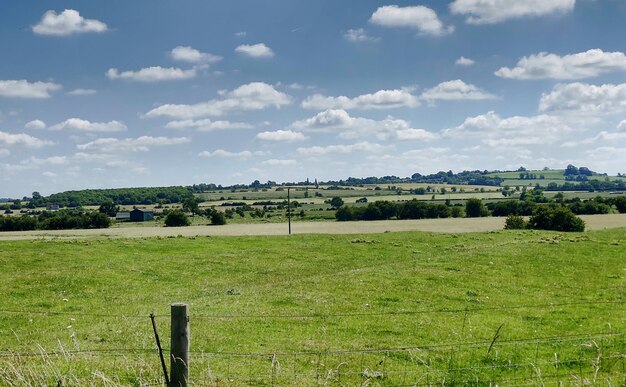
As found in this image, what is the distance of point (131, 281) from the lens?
36219mm

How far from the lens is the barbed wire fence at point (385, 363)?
13.3m

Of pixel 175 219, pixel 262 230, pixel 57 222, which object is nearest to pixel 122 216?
pixel 57 222

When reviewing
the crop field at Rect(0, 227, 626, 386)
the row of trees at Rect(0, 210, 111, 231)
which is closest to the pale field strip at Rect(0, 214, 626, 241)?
the row of trees at Rect(0, 210, 111, 231)

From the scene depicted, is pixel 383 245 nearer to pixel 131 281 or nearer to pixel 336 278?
pixel 336 278

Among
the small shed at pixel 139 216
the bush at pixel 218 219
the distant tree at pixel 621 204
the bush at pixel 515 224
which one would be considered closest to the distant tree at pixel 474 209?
the distant tree at pixel 621 204

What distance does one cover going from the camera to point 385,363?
53.1 ft

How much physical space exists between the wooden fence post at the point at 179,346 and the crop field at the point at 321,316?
3.60 feet

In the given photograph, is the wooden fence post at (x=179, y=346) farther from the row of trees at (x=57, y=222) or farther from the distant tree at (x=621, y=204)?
the distant tree at (x=621, y=204)

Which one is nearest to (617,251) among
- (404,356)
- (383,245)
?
(383,245)

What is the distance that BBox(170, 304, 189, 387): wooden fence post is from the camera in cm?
898

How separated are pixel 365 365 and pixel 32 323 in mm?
15399

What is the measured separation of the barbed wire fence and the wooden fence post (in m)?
2.68

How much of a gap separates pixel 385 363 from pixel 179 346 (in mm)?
8801

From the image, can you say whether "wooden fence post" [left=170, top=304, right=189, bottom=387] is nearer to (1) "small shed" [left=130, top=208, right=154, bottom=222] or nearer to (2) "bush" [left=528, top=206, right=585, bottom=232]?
(2) "bush" [left=528, top=206, right=585, bottom=232]
